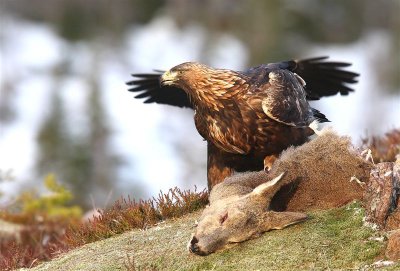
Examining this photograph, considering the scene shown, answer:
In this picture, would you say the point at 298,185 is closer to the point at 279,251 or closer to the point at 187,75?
the point at 279,251

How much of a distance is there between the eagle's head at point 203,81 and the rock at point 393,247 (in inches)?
87.0

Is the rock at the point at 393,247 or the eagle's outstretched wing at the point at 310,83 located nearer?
the rock at the point at 393,247

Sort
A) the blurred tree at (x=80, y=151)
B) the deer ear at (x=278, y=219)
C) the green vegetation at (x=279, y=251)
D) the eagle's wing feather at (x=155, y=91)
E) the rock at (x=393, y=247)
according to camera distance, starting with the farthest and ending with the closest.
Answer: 1. the blurred tree at (x=80, y=151)
2. the eagle's wing feather at (x=155, y=91)
3. the deer ear at (x=278, y=219)
4. the green vegetation at (x=279, y=251)
5. the rock at (x=393, y=247)

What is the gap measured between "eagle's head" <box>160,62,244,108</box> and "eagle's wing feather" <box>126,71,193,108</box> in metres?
1.51

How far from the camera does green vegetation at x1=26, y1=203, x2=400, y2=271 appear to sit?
6.59 metres

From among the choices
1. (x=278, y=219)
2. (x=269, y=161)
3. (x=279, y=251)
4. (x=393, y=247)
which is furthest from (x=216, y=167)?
(x=393, y=247)

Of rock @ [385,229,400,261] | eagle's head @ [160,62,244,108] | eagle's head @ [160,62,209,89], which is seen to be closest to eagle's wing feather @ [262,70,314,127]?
eagle's head @ [160,62,244,108]

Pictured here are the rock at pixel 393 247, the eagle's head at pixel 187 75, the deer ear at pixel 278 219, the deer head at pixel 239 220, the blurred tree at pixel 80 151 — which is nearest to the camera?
the rock at pixel 393 247

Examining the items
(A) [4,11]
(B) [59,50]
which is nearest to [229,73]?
(B) [59,50]

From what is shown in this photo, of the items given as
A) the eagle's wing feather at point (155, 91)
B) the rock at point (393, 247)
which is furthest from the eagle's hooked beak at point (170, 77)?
the rock at point (393, 247)

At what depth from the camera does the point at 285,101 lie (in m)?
8.10

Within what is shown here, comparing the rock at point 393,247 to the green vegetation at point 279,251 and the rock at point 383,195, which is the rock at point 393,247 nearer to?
the green vegetation at point 279,251

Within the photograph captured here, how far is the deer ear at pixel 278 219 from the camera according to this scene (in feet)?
23.0

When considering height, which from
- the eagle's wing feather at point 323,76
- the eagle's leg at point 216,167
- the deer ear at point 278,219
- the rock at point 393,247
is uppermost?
the eagle's wing feather at point 323,76
